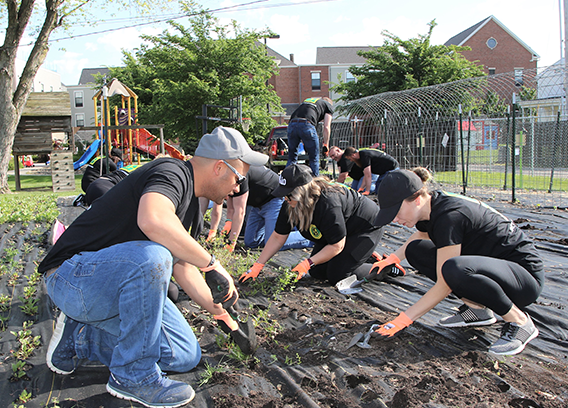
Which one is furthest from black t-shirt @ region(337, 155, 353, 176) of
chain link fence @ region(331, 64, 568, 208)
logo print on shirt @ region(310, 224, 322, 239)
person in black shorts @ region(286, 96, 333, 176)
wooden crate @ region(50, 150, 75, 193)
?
wooden crate @ region(50, 150, 75, 193)

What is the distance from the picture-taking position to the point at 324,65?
40.8 metres

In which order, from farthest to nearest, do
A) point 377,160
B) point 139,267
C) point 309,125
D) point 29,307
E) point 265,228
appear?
point 377,160, point 309,125, point 265,228, point 29,307, point 139,267

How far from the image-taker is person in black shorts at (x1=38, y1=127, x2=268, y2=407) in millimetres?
1910

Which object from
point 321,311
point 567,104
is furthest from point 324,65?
point 321,311

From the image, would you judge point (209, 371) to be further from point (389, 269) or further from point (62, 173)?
point (62, 173)

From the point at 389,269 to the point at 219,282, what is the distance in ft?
6.88

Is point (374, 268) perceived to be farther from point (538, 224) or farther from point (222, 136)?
point (538, 224)

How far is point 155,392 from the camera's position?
76.9 inches

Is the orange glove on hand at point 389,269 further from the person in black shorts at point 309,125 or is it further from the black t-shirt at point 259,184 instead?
the person in black shorts at point 309,125

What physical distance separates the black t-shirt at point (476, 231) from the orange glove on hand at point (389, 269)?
29.7 inches

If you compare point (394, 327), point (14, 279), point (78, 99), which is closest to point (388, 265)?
point (394, 327)

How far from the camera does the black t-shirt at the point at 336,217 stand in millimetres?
3412

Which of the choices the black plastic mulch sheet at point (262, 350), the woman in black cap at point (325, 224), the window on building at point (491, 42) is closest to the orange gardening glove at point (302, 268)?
the woman in black cap at point (325, 224)

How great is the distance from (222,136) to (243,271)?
1.95 metres
